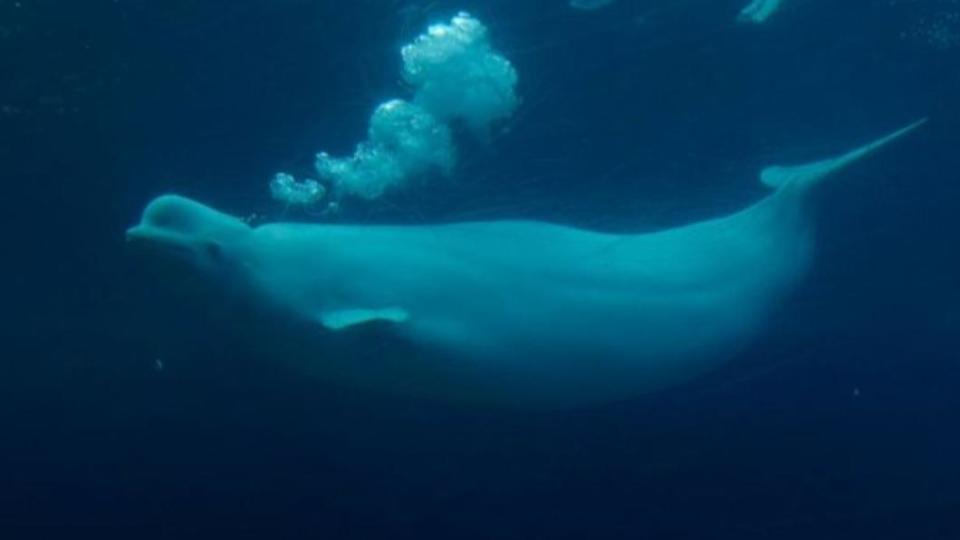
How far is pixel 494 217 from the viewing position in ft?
Result: 29.9

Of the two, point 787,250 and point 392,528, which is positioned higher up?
point 787,250

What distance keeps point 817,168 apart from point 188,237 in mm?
5740

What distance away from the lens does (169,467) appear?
38.1 feet

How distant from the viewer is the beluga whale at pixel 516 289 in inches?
292

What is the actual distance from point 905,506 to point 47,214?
9.40 metres

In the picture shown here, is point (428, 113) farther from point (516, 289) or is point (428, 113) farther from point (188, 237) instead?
point (188, 237)

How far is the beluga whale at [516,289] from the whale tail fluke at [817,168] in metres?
0.02

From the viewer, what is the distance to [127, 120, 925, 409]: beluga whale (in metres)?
7.41

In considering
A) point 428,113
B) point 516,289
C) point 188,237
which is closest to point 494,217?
point 516,289

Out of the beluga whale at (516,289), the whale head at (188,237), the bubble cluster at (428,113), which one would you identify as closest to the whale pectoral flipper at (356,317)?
the beluga whale at (516,289)

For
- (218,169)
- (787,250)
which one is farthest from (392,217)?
(787,250)

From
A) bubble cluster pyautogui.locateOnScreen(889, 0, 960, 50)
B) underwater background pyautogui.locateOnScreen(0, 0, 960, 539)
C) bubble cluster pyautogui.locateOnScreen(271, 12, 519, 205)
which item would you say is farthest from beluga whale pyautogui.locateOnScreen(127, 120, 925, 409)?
bubble cluster pyautogui.locateOnScreen(889, 0, 960, 50)

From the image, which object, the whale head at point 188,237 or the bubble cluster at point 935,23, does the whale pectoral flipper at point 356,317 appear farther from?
the bubble cluster at point 935,23

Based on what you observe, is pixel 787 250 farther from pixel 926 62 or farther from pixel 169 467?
pixel 169 467
